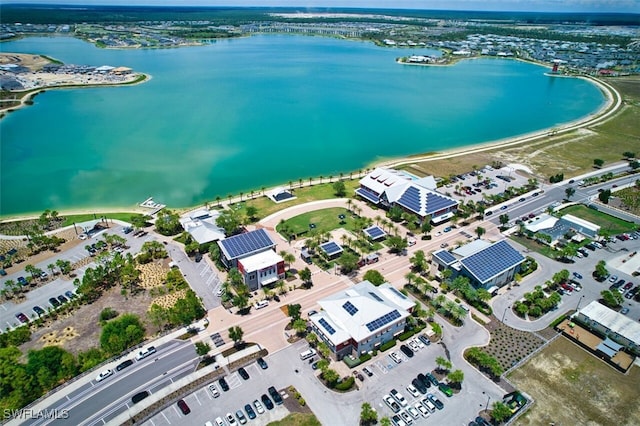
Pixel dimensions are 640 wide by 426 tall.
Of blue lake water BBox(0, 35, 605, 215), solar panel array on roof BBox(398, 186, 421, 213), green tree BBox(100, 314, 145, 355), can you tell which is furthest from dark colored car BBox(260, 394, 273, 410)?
blue lake water BBox(0, 35, 605, 215)

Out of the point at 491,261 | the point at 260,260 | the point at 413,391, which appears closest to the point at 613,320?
the point at 491,261

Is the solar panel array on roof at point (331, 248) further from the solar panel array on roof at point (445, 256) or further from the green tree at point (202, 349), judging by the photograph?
the green tree at point (202, 349)

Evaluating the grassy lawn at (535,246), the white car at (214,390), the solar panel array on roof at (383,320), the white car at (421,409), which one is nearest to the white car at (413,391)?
the white car at (421,409)

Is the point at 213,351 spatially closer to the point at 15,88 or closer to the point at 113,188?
the point at 113,188

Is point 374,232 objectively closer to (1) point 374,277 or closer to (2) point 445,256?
(2) point 445,256

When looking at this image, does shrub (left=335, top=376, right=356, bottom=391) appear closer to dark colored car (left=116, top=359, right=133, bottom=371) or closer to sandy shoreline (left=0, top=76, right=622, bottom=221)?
dark colored car (left=116, top=359, right=133, bottom=371)
